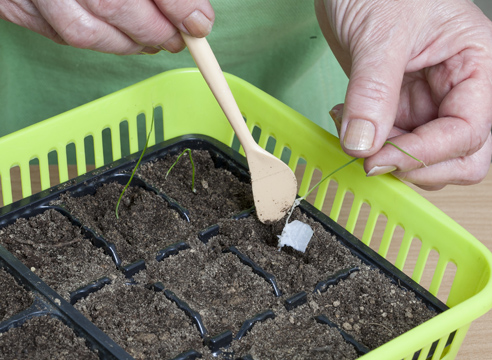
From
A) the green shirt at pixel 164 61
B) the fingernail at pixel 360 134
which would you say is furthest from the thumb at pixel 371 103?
the green shirt at pixel 164 61

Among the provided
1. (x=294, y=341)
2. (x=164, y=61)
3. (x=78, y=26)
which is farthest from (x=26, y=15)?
(x=294, y=341)

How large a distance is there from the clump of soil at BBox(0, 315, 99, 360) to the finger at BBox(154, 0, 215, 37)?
326 millimetres

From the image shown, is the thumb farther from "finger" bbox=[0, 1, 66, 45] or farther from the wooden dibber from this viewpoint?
"finger" bbox=[0, 1, 66, 45]

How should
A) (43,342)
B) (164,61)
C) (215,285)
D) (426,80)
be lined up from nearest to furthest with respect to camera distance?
(43,342), (215,285), (426,80), (164,61)

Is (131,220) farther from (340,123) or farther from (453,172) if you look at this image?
(453,172)

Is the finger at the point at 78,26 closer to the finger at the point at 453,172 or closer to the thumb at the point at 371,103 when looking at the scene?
the thumb at the point at 371,103

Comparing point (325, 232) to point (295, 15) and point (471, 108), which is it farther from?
point (295, 15)

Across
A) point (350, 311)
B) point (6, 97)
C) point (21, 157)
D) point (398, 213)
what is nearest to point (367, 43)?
point (398, 213)

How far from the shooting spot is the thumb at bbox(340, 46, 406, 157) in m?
0.72

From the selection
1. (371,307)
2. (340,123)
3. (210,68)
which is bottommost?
(371,307)

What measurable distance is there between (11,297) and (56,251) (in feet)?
0.30

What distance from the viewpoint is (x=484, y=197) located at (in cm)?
104

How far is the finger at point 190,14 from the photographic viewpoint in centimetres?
64

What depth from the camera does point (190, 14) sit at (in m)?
0.65
